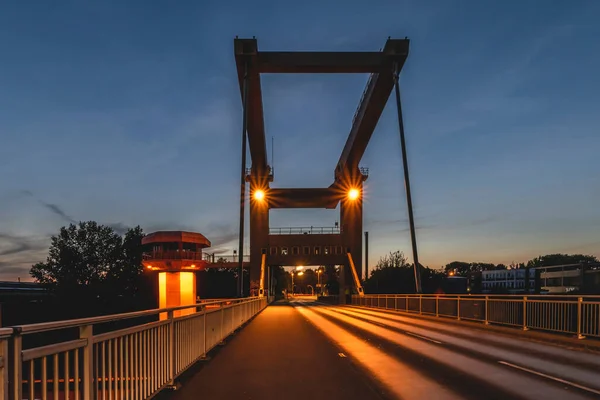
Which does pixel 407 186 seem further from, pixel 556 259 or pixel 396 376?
pixel 556 259

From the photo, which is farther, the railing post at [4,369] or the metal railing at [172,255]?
the metal railing at [172,255]

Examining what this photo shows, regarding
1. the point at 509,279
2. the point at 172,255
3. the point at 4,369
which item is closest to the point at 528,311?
the point at 4,369

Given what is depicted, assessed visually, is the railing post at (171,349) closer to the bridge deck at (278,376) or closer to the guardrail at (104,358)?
the guardrail at (104,358)

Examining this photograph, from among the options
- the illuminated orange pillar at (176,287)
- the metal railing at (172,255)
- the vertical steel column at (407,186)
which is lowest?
the illuminated orange pillar at (176,287)

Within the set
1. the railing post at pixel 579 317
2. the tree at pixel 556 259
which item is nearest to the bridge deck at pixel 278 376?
the railing post at pixel 579 317

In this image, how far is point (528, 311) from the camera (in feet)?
55.3

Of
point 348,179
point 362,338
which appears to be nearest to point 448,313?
Result: point 362,338

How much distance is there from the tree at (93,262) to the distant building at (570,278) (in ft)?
234

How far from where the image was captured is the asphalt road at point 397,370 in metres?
7.67

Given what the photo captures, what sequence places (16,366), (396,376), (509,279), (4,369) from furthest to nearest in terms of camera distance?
(509,279), (396,376), (16,366), (4,369)

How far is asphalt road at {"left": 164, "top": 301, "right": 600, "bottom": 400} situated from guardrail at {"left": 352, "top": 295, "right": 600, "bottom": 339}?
1150 millimetres

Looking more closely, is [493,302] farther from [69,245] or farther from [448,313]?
[69,245]

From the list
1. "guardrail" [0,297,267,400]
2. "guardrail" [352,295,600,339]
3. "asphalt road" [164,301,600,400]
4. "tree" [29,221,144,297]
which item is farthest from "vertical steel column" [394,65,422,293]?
"tree" [29,221,144,297]

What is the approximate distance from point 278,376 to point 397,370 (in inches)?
90.0
